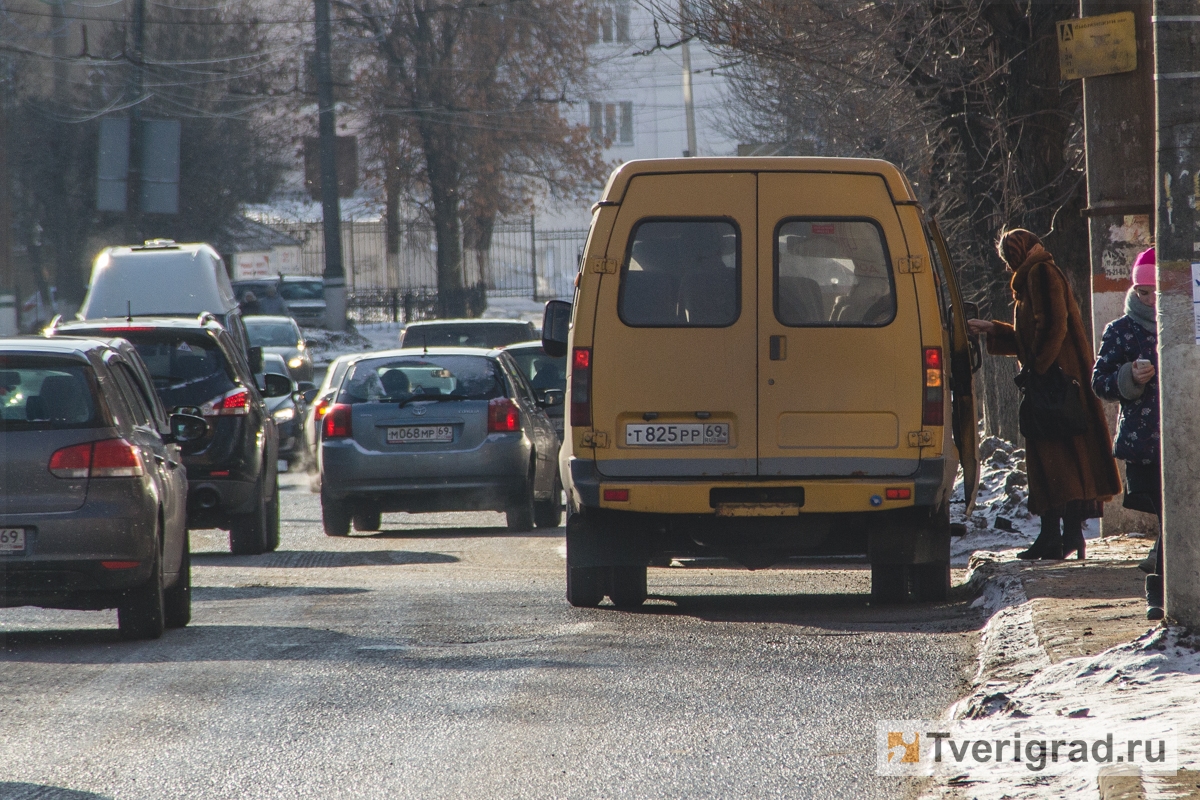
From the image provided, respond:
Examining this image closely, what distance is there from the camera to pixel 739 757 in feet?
18.4

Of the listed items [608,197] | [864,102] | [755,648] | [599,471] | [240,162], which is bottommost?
[755,648]

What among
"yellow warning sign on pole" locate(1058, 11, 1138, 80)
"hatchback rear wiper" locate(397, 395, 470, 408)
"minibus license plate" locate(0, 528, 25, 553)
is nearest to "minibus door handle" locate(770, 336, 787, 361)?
"yellow warning sign on pole" locate(1058, 11, 1138, 80)

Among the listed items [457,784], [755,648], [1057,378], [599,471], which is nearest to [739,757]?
[457,784]

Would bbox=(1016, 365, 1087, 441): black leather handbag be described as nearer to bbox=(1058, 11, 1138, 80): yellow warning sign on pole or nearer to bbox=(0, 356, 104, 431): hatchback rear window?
bbox=(1058, 11, 1138, 80): yellow warning sign on pole

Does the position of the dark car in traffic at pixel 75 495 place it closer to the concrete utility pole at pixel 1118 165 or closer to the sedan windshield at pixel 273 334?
the concrete utility pole at pixel 1118 165

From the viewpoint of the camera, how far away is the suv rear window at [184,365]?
42.6 feet

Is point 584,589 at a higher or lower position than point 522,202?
lower

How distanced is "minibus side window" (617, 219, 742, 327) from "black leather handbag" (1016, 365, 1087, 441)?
7.13 ft

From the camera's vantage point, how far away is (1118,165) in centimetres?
1038

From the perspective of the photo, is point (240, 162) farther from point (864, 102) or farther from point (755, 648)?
point (755, 648)

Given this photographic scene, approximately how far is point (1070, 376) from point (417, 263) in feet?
158

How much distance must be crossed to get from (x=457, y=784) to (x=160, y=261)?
17.8 meters

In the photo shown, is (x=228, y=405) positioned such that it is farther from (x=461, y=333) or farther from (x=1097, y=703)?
(x=1097, y=703)

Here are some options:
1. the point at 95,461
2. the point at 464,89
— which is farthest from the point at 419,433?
the point at 464,89
